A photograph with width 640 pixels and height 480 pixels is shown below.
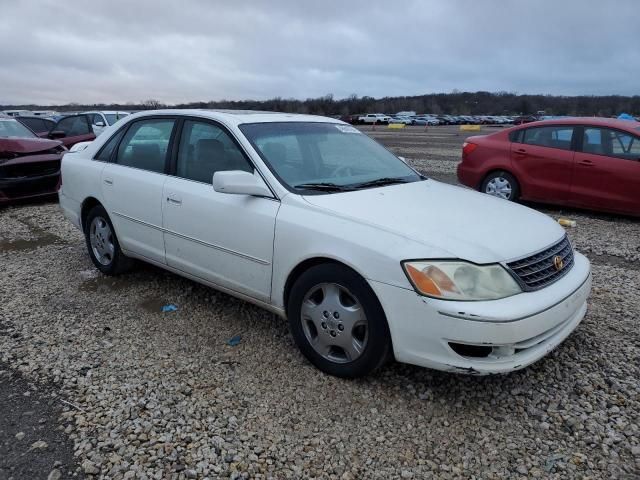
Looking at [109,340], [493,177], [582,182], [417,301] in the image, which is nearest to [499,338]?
[417,301]

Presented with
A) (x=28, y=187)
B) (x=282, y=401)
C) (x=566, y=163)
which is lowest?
(x=282, y=401)

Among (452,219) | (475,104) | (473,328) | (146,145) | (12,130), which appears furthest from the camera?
(475,104)

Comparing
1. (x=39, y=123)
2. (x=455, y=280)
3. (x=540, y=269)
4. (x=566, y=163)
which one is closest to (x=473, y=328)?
(x=455, y=280)

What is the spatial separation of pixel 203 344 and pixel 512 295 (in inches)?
82.6

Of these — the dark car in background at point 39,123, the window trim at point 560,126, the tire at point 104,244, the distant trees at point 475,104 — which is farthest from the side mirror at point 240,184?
the distant trees at point 475,104

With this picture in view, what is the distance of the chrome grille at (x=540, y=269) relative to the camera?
2818 mm

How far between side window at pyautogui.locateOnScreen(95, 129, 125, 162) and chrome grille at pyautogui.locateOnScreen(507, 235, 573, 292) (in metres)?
3.68

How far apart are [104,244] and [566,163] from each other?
20.8 ft

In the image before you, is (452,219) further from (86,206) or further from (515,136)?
(515,136)

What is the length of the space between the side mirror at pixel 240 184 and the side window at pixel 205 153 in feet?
0.79

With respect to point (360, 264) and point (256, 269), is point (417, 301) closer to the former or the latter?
point (360, 264)

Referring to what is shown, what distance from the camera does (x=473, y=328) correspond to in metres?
2.62

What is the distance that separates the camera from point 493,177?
27.7 feet

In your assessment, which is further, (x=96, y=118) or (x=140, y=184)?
(x=96, y=118)
